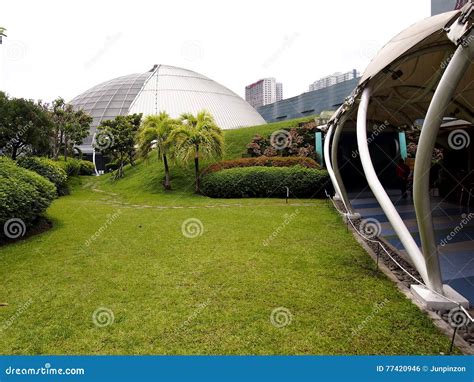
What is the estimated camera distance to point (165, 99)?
1708 inches

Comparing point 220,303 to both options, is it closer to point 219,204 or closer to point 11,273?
point 11,273

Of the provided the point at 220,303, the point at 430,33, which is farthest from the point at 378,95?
the point at 220,303

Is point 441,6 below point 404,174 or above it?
above

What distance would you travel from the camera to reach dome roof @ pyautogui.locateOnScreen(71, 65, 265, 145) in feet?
138

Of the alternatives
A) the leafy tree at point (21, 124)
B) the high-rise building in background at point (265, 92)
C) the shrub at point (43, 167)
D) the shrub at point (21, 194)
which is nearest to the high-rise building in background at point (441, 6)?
the leafy tree at point (21, 124)

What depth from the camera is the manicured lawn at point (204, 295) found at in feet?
11.9

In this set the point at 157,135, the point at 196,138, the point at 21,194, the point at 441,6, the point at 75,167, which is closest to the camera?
the point at 21,194

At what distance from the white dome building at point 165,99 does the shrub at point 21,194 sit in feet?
105

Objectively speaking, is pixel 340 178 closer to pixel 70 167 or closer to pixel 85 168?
pixel 70 167

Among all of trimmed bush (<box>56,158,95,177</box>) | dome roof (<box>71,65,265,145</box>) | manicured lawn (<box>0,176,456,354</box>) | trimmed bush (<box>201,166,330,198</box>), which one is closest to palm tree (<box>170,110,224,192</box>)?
trimmed bush (<box>201,166,330,198</box>)

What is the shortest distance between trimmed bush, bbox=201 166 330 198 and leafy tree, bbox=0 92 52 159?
26.7 ft

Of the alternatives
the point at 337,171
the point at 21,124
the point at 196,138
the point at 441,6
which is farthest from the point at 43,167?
the point at 441,6

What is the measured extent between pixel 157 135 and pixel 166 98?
27963 millimetres

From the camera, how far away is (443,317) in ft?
13.2
